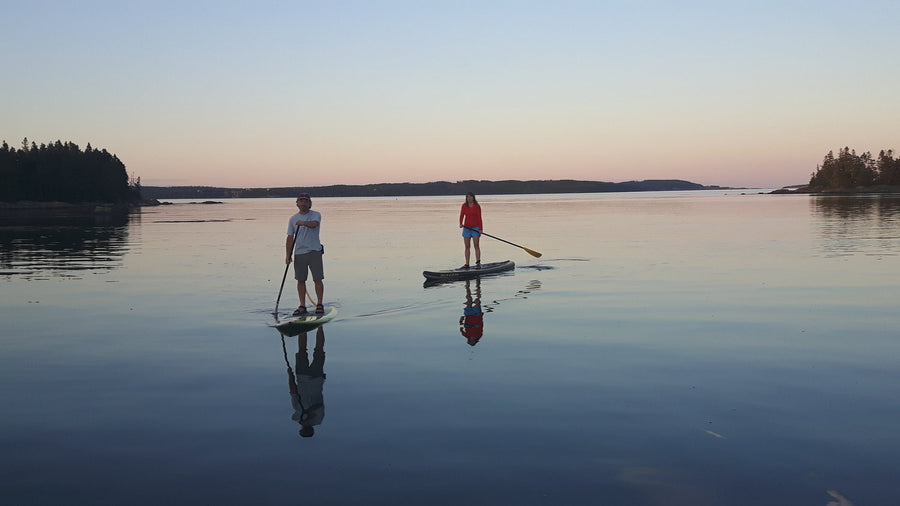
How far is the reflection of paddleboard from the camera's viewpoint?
12914 mm

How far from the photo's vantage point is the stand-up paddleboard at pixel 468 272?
2067 centimetres

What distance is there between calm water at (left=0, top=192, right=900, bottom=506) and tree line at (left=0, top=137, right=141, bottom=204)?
142566mm

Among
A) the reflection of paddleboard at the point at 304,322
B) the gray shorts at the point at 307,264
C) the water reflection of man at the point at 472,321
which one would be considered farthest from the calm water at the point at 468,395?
the gray shorts at the point at 307,264

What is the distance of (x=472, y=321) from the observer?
545 inches

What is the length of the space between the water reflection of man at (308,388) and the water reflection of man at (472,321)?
2.36 m

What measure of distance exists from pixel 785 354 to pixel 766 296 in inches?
247

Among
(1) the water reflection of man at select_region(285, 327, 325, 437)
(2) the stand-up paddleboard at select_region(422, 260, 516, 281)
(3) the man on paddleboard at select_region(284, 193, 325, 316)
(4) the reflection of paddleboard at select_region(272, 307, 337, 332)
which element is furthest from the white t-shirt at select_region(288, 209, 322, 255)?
(2) the stand-up paddleboard at select_region(422, 260, 516, 281)

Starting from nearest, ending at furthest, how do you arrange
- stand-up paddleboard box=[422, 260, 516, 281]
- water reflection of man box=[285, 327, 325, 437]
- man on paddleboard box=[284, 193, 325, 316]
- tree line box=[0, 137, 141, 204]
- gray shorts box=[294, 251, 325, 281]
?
1. water reflection of man box=[285, 327, 325, 437]
2. man on paddleboard box=[284, 193, 325, 316]
3. gray shorts box=[294, 251, 325, 281]
4. stand-up paddleboard box=[422, 260, 516, 281]
5. tree line box=[0, 137, 141, 204]

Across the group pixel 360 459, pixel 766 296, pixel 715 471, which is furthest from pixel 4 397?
pixel 766 296

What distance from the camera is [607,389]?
8.65 m

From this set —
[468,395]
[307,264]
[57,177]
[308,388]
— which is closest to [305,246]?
[307,264]

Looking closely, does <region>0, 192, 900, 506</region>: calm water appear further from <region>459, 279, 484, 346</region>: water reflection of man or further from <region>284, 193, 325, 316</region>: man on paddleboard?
<region>284, 193, 325, 316</region>: man on paddleboard

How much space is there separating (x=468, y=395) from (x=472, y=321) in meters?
5.42

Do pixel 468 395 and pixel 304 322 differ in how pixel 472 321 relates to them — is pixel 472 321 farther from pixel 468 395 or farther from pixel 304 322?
pixel 468 395
